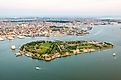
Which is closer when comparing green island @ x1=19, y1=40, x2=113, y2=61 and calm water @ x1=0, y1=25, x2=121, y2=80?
calm water @ x1=0, y1=25, x2=121, y2=80

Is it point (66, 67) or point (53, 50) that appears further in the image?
point (53, 50)

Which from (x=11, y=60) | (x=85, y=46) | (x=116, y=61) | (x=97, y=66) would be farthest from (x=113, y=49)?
(x=11, y=60)

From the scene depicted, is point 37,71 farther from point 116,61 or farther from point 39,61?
point 116,61

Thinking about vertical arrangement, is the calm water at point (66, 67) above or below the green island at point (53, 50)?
below

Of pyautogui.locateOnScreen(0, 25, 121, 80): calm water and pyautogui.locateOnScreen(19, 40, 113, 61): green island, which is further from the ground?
pyautogui.locateOnScreen(19, 40, 113, 61): green island

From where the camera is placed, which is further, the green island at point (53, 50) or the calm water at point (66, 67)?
the green island at point (53, 50)

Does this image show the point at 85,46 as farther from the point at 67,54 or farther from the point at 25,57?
the point at 25,57

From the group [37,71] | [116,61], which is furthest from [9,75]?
[116,61]

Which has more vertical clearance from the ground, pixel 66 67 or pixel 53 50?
pixel 53 50

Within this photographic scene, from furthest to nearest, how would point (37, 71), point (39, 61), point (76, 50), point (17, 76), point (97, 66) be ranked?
point (76, 50) → point (39, 61) → point (97, 66) → point (37, 71) → point (17, 76)

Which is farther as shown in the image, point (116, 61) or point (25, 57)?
point (25, 57)

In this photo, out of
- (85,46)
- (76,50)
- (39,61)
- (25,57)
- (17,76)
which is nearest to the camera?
(17,76)
